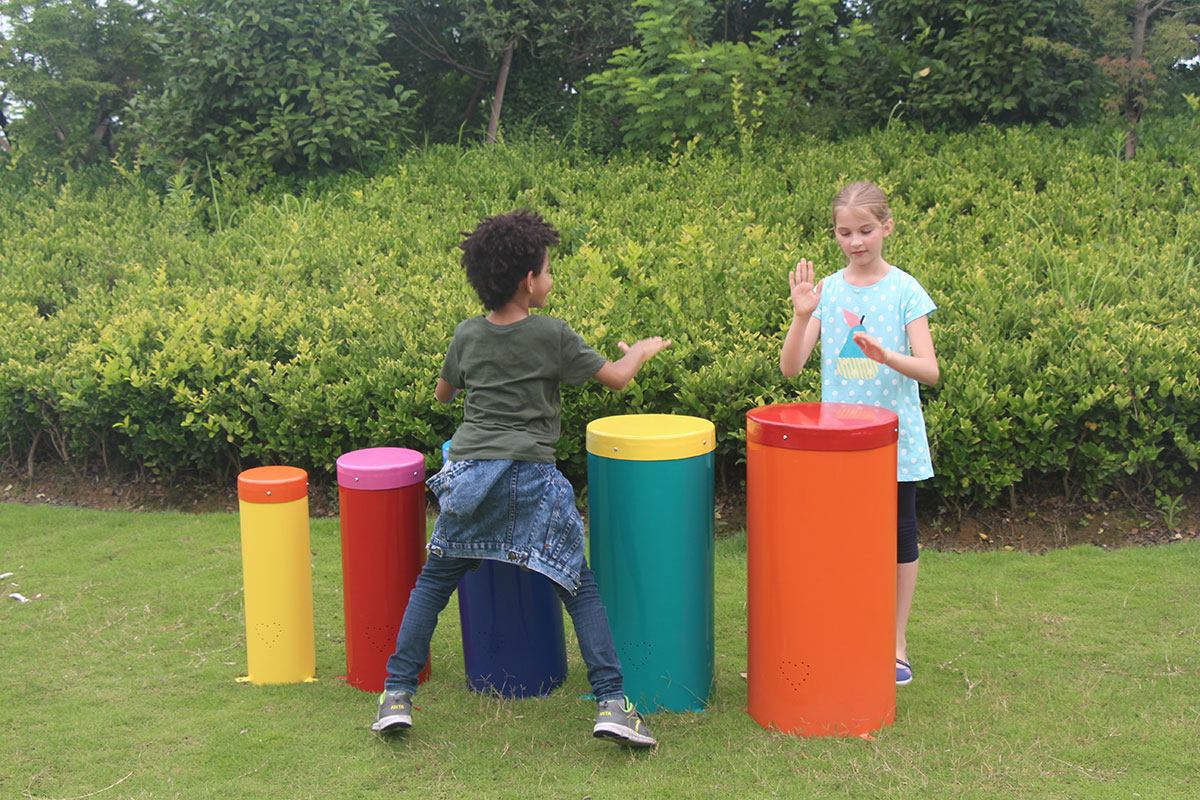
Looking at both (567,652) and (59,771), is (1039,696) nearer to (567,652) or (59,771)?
(567,652)

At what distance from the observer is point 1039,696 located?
3.29m

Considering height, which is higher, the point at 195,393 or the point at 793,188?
the point at 793,188

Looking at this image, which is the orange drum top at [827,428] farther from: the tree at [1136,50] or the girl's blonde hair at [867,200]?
the tree at [1136,50]

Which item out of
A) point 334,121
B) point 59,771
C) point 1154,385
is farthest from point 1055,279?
point 334,121

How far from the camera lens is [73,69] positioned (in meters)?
10.7

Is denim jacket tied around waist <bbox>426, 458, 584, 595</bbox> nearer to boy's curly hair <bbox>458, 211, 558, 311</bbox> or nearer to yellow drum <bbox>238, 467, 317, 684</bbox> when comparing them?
boy's curly hair <bbox>458, 211, 558, 311</bbox>

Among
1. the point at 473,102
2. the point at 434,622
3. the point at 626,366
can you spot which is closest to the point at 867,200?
the point at 626,366

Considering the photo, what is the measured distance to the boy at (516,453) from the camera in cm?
304

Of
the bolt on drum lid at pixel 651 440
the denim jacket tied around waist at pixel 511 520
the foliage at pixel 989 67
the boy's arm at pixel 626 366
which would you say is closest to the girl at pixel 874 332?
the bolt on drum lid at pixel 651 440

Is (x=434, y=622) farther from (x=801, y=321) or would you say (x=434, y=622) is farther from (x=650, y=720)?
(x=801, y=321)

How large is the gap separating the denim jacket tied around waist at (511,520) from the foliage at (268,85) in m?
6.85

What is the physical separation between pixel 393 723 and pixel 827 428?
1.62 m

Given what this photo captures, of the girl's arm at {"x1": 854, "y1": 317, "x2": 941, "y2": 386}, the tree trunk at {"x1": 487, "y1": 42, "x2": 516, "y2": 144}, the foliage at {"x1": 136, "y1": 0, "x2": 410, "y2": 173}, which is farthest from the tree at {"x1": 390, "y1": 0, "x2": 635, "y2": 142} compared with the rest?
the girl's arm at {"x1": 854, "y1": 317, "x2": 941, "y2": 386}

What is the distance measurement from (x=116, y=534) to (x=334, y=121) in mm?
4897
